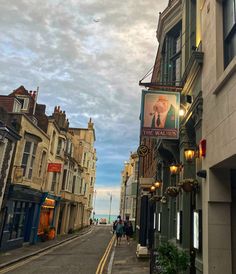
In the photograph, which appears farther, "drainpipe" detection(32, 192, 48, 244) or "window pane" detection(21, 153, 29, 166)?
"drainpipe" detection(32, 192, 48, 244)

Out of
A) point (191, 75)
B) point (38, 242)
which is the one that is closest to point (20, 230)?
point (38, 242)

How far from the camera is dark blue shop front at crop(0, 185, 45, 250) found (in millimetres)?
19141

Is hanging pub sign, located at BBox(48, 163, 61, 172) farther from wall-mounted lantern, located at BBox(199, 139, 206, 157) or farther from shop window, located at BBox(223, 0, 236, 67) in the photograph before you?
shop window, located at BBox(223, 0, 236, 67)

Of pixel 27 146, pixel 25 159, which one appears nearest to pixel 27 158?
pixel 25 159

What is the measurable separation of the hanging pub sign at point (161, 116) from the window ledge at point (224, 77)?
270 cm

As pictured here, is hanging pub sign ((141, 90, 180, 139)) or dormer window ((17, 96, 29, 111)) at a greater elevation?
dormer window ((17, 96, 29, 111))

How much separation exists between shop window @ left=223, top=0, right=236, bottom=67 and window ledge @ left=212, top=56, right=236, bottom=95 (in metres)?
0.78

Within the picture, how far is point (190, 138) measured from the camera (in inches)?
403

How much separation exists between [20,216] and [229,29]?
64.4 ft

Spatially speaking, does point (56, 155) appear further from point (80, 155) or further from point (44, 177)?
point (80, 155)

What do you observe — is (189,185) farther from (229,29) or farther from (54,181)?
(54,181)

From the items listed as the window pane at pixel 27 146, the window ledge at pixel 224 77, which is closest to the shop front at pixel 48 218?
the window pane at pixel 27 146

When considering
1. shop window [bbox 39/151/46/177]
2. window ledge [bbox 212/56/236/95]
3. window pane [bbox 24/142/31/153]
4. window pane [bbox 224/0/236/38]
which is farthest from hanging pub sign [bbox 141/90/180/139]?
shop window [bbox 39/151/46/177]

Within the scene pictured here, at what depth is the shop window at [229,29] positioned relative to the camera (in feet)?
22.5
